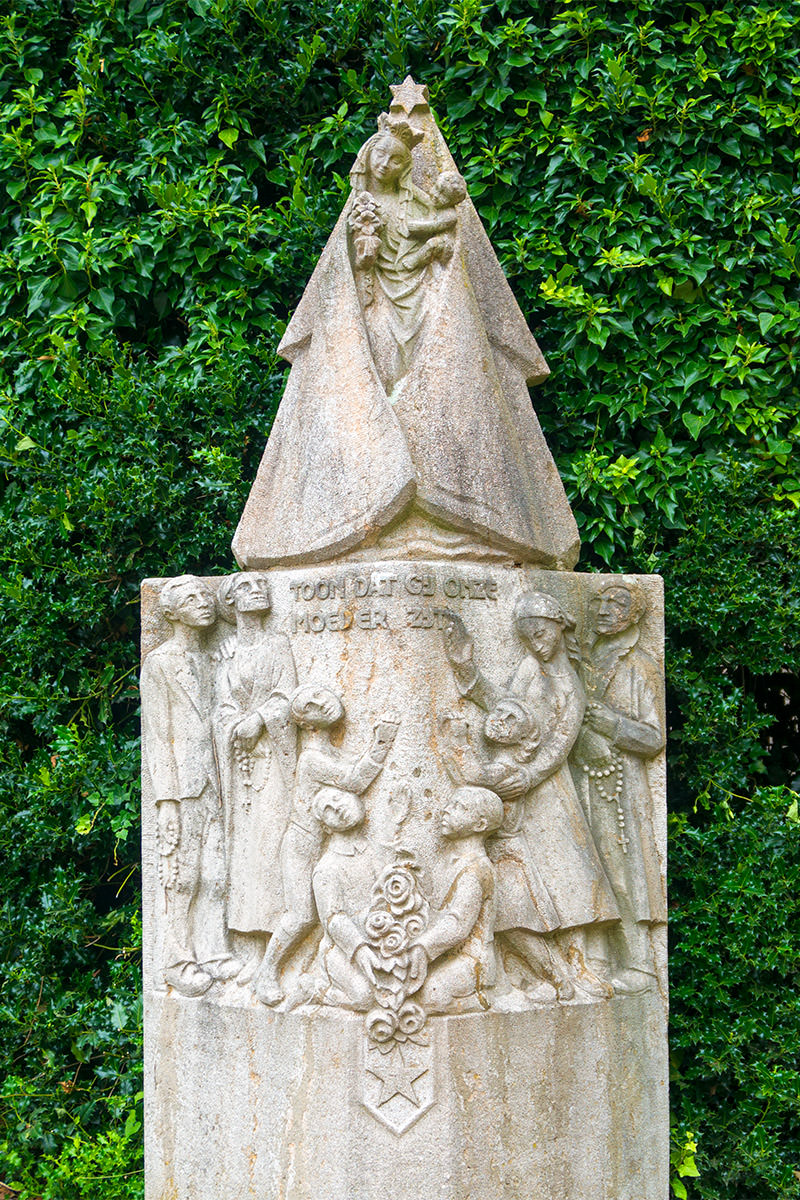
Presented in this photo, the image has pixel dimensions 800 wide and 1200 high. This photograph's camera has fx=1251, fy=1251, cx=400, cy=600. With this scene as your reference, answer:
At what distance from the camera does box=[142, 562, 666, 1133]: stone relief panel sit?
347cm

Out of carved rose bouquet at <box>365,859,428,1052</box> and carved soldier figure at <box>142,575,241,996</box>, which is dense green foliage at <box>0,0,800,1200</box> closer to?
carved soldier figure at <box>142,575,241,996</box>

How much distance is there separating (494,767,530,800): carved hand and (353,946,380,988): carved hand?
0.58 m

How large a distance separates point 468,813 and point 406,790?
0.19 m

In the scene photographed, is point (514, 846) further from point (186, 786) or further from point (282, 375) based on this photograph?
point (282, 375)

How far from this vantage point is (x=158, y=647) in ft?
13.5

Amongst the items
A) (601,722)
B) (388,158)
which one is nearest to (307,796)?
(601,722)

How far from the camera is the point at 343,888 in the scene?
11.5 ft

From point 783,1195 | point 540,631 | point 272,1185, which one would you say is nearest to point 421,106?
point 540,631

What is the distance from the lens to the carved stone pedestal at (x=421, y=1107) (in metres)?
3.38

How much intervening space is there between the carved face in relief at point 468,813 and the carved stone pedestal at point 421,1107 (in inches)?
19.9

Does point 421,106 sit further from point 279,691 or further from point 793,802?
point 793,802

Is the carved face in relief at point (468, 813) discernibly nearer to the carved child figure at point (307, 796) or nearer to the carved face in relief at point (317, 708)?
the carved child figure at point (307, 796)

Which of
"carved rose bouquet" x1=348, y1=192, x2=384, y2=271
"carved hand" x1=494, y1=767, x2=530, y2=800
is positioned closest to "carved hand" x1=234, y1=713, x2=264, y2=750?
"carved hand" x1=494, y1=767, x2=530, y2=800

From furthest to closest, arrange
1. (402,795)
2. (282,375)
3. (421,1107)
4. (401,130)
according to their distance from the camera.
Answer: (282,375) → (401,130) → (402,795) → (421,1107)
